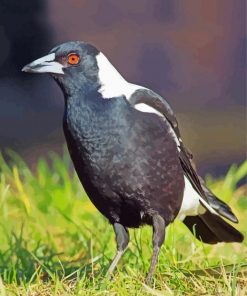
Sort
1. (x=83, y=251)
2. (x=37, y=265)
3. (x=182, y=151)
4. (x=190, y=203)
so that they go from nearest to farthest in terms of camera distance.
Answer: (x=182, y=151)
(x=190, y=203)
(x=37, y=265)
(x=83, y=251)

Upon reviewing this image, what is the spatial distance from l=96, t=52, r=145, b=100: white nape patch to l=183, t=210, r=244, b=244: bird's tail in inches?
31.6

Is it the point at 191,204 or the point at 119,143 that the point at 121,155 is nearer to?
the point at 119,143

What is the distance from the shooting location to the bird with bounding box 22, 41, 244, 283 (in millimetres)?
4160

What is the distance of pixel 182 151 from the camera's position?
442cm

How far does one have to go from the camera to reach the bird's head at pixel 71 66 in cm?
427

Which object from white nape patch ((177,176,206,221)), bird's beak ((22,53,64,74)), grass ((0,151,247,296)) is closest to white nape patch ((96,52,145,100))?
bird's beak ((22,53,64,74))

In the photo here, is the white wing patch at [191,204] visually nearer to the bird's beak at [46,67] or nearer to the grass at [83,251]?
the grass at [83,251]

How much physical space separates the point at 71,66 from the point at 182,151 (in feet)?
1.77

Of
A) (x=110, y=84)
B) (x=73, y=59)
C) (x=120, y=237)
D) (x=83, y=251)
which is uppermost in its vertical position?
(x=73, y=59)

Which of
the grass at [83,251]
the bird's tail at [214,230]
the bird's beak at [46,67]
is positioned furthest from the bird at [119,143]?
the bird's tail at [214,230]

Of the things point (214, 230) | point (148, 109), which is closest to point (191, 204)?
point (214, 230)

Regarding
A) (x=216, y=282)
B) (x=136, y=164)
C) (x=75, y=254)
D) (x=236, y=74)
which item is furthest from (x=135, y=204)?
(x=236, y=74)

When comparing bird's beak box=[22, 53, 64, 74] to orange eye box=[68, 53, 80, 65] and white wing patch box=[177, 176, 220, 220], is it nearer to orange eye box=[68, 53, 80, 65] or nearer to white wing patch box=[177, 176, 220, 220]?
orange eye box=[68, 53, 80, 65]

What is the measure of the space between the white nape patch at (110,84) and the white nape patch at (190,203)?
462mm
